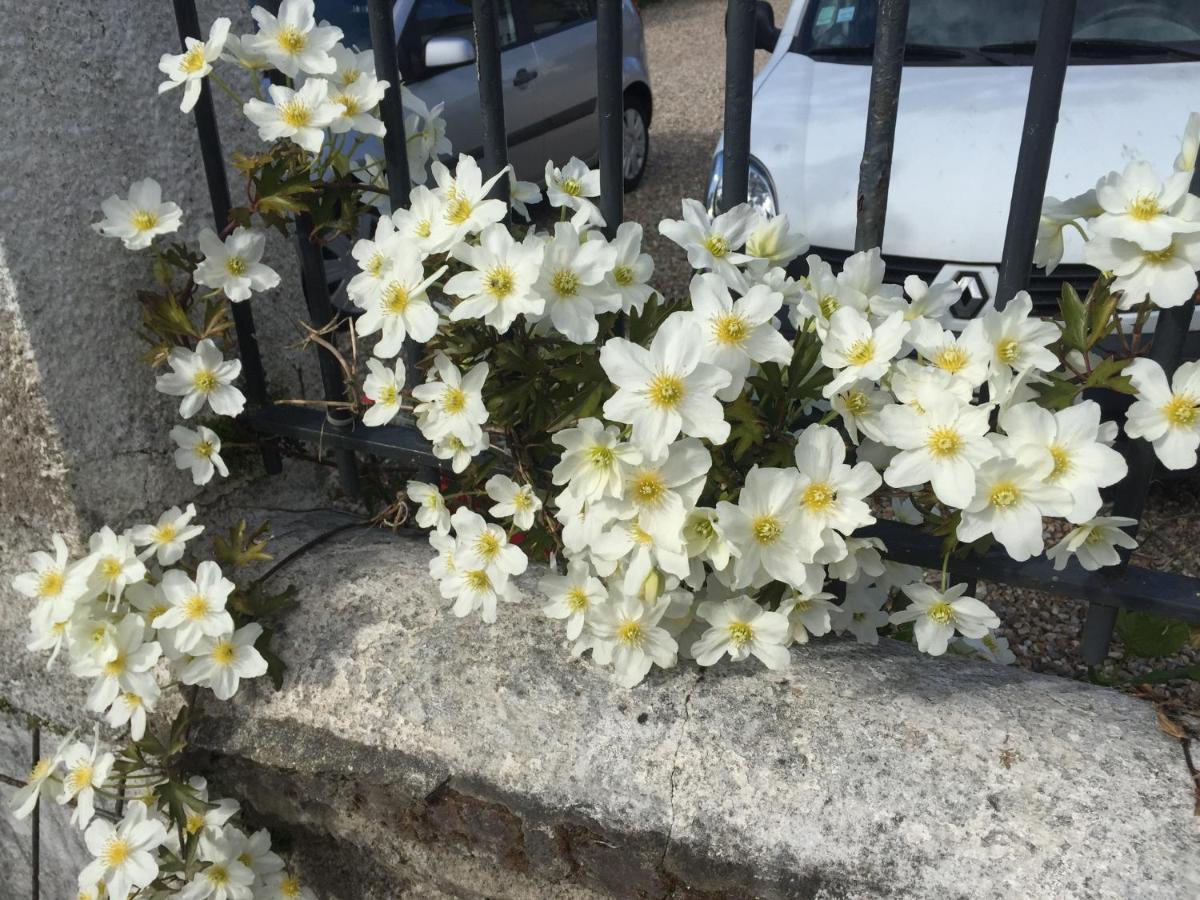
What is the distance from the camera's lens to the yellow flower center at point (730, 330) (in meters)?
1.30

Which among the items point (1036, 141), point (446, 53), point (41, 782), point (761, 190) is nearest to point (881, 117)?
point (1036, 141)

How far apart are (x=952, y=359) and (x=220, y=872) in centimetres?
134

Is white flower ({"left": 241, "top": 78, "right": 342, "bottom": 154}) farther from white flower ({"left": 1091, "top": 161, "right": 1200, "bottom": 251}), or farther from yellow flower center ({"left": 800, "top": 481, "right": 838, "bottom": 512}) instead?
white flower ({"left": 1091, "top": 161, "right": 1200, "bottom": 251})

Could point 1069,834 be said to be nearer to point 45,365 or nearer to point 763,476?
point 763,476

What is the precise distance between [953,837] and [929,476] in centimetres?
43

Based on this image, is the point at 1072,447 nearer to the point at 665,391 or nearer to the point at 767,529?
the point at 767,529

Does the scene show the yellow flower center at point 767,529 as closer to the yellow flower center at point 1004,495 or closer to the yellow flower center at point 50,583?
the yellow flower center at point 1004,495

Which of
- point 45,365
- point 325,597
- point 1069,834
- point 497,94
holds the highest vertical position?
point 497,94

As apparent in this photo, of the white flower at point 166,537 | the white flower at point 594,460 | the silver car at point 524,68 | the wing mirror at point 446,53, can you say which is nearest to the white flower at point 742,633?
the white flower at point 594,460

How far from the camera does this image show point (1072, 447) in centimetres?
123

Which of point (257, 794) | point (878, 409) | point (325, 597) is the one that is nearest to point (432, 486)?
point (325, 597)

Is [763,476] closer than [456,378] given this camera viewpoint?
Yes

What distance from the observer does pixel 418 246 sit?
1421 millimetres

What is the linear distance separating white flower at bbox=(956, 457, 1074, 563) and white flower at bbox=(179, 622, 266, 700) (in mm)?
1065
